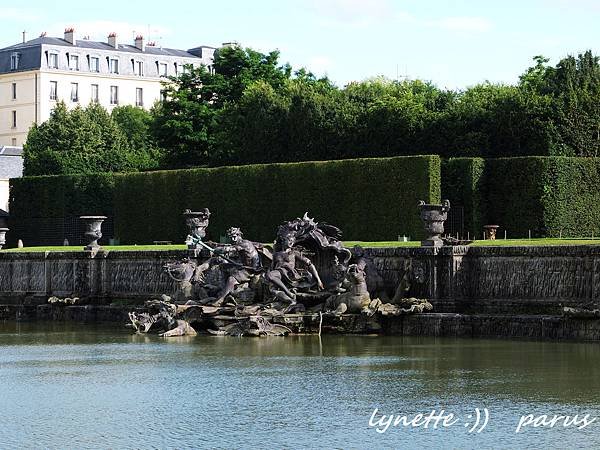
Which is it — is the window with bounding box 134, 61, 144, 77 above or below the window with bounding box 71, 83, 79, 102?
above

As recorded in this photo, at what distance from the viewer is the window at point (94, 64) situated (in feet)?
291

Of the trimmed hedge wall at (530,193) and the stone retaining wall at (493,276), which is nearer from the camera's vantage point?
the stone retaining wall at (493,276)

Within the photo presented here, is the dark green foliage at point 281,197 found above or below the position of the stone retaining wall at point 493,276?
above

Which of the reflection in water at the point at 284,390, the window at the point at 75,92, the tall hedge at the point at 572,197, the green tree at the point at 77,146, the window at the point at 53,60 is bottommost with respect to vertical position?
the reflection in water at the point at 284,390

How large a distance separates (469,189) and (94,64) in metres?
56.3

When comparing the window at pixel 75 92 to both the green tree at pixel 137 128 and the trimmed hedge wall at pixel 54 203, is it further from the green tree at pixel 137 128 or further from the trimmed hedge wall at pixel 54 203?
the trimmed hedge wall at pixel 54 203

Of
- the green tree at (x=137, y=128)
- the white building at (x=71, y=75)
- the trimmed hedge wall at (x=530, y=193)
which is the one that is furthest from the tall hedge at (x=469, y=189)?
the white building at (x=71, y=75)

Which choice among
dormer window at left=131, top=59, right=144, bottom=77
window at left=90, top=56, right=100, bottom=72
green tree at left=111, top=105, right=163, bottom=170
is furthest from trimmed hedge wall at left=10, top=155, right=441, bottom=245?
dormer window at left=131, top=59, right=144, bottom=77

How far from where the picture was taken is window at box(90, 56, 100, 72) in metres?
88.8

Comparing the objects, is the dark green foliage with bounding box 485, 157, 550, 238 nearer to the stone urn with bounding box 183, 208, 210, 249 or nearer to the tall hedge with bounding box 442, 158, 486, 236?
the tall hedge with bounding box 442, 158, 486, 236

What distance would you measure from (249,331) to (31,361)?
15.8 feet

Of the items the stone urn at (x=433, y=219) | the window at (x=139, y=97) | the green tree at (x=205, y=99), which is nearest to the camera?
the stone urn at (x=433, y=219)

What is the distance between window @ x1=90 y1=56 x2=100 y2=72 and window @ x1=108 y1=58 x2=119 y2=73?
872mm

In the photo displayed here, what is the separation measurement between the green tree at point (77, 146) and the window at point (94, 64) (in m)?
21.3
